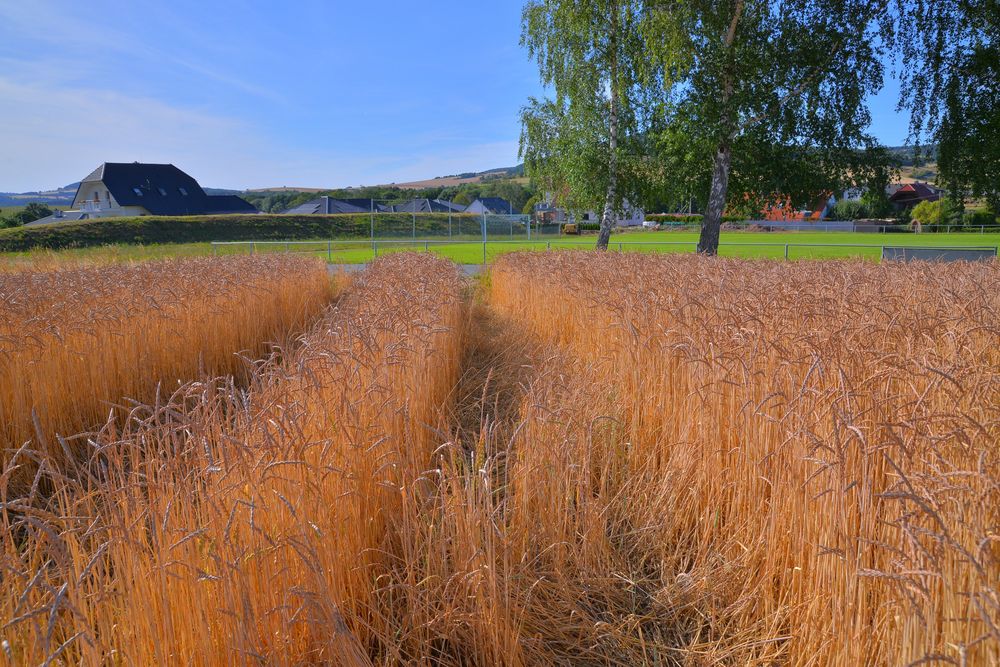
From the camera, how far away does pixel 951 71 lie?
1265 cm

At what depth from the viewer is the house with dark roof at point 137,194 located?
2282 inches

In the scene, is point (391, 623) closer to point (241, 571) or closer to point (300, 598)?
point (300, 598)

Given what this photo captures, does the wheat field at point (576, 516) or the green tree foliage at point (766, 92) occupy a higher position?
the green tree foliage at point (766, 92)

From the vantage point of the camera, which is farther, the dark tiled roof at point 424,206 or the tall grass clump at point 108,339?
the dark tiled roof at point 424,206

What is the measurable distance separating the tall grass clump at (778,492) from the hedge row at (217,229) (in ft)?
106

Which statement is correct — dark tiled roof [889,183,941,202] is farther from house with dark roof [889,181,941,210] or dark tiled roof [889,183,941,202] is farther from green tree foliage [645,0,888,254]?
green tree foliage [645,0,888,254]

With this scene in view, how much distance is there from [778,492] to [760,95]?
13.5 meters

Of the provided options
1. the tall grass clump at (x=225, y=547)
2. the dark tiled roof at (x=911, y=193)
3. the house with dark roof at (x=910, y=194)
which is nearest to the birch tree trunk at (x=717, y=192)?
the tall grass clump at (x=225, y=547)

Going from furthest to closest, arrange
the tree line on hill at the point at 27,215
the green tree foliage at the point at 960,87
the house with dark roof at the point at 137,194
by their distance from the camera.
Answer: the house with dark roof at the point at 137,194 → the tree line on hill at the point at 27,215 → the green tree foliage at the point at 960,87

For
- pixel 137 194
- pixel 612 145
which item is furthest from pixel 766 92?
pixel 137 194

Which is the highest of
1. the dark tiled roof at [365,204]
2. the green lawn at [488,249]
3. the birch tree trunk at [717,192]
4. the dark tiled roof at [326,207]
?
the dark tiled roof at [365,204]

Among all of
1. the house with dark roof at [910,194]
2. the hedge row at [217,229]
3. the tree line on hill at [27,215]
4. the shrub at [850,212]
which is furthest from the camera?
the house with dark roof at [910,194]

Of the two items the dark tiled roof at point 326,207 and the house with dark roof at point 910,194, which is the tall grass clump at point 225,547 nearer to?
the dark tiled roof at point 326,207

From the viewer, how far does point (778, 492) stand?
2.32 metres
